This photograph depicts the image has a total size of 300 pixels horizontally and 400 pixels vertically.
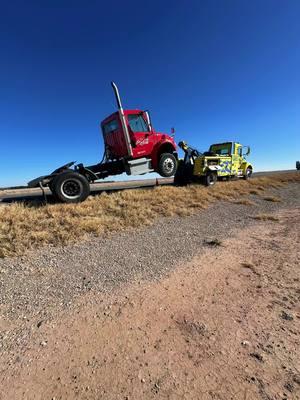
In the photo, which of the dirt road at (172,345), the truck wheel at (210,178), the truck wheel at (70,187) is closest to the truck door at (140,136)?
the truck wheel at (70,187)

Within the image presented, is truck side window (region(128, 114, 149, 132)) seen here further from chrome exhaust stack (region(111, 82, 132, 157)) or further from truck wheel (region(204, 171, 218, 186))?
truck wheel (region(204, 171, 218, 186))

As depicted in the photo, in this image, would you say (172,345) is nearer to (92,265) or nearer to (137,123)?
(92,265)

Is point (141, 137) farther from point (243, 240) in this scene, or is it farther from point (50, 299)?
point (50, 299)

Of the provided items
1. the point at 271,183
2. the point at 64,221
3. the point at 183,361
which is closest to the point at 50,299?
the point at 183,361

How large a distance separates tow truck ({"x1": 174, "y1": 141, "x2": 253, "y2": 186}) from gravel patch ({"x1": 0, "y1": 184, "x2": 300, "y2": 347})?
23.2ft

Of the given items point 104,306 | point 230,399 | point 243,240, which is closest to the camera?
point 230,399

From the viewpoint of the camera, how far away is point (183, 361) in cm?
288

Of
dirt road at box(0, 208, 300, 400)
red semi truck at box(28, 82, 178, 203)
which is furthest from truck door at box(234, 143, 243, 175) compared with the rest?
dirt road at box(0, 208, 300, 400)

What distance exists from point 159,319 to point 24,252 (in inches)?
138

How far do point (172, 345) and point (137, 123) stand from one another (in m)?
9.20

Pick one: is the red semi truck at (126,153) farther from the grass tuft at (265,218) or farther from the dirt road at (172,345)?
the dirt road at (172,345)

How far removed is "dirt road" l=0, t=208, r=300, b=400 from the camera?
2.56 m

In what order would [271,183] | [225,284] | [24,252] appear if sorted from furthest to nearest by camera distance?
[271,183], [24,252], [225,284]

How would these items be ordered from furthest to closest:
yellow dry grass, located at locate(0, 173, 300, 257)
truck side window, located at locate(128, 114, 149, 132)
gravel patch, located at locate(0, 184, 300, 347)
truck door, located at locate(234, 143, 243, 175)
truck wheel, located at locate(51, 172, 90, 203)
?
truck door, located at locate(234, 143, 243, 175), truck side window, located at locate(128, 114, 149, 132), truck wheel, located at locate(51, 172, 90, 203), yellow dry grass, located at locate(0, 173, 300, 257), gravel patch, located at locate(0, 184, 300, 347)
